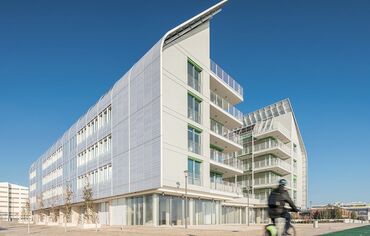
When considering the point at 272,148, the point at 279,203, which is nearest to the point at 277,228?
the point at 279,203

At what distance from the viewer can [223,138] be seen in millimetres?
45125

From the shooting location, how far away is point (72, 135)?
60.0 m

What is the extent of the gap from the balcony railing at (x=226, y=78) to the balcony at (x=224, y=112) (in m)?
1.94

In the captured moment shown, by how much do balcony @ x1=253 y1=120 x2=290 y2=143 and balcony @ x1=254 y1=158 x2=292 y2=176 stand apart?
14.3 ft

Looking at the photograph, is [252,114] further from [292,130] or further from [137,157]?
[137,157]

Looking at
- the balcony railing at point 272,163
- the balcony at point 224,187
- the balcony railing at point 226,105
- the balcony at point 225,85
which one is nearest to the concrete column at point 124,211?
the balcony at point 224,187

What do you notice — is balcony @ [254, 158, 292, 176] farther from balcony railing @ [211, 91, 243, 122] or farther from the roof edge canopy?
the roof edge canopy

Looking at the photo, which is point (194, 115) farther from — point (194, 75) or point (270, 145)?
point (270, 145)

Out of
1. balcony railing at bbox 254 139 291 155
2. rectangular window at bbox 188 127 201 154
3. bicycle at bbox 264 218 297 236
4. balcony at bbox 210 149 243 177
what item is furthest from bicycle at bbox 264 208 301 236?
balcony railing at bbox 254 139 291 155

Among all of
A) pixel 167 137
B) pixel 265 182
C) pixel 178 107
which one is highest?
pixel 178 107

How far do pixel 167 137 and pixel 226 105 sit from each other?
19.2 meters

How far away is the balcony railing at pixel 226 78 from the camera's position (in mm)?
44188

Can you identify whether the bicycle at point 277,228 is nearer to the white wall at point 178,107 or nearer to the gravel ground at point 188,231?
the gravel ground at point 188,231

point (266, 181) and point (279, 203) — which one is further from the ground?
point (279, 203)
